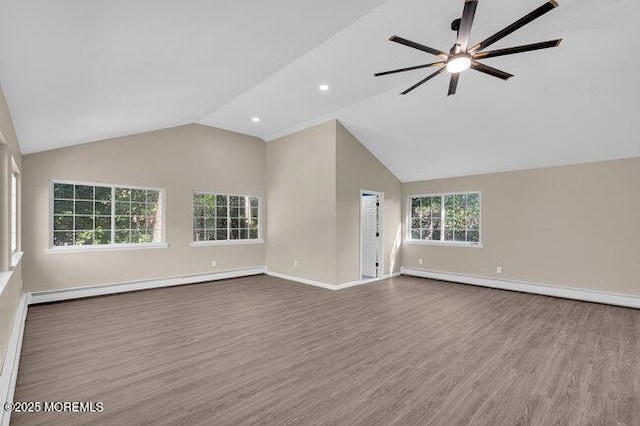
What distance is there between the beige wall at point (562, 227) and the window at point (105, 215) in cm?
632

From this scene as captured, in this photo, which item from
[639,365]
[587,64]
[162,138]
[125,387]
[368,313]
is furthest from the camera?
[162,138]

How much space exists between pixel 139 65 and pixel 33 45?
0.83m

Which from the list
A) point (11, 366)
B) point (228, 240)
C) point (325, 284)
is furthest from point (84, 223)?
point (325, 284)

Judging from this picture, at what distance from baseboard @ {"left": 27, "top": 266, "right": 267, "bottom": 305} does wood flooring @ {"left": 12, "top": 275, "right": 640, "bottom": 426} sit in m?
0.23

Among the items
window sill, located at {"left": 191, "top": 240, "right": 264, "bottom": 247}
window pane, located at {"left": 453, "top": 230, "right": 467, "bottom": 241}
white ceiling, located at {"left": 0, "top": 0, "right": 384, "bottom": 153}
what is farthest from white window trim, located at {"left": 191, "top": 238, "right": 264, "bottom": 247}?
window pane, located at {"left": 453, "top": 230, "right": 467, "bottom": 241}

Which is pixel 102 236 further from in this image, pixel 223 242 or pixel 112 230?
pixel 223 242

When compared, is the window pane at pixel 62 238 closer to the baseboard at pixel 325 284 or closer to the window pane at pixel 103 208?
the window pane at pixel 103 208

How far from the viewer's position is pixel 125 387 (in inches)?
94.2

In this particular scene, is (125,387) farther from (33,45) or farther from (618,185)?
(618,185)

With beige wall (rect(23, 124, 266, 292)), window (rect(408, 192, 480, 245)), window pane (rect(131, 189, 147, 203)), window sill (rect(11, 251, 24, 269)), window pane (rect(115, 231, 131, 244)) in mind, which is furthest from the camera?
window (rect(408, 192, 480, 245))

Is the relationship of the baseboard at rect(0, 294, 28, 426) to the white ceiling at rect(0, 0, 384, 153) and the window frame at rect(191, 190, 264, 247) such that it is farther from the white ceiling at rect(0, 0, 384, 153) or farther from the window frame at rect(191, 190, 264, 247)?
the window frame at rect(191, 190, 264, 247)

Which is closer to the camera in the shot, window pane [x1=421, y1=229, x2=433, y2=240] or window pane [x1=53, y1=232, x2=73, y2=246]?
window pane [x1=53, y1=232, x2=73, y2=246]

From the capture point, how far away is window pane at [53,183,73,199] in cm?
495

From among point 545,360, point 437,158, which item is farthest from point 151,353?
point 437,158
